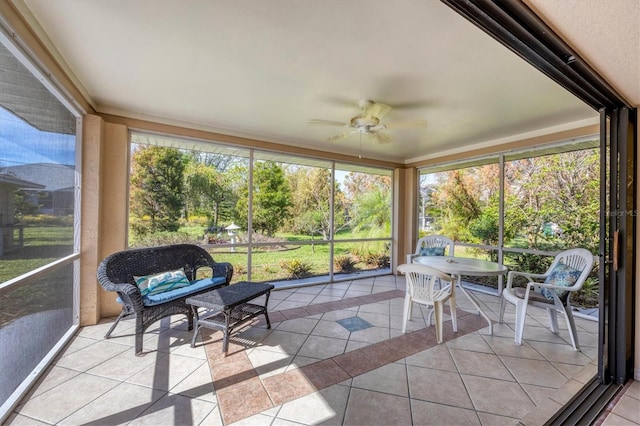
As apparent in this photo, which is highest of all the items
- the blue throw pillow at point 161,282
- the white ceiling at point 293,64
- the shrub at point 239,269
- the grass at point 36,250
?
the white ceiling at point 293,64

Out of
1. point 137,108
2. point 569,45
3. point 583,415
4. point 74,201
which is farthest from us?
point 137,108

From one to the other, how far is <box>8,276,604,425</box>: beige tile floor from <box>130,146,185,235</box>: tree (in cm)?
135

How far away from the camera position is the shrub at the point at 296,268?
4.93m

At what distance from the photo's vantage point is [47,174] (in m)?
2.25

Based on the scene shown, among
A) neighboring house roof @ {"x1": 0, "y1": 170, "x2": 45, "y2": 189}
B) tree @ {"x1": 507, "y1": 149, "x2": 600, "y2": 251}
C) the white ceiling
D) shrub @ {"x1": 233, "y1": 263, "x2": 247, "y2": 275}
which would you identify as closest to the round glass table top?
tree @ {"x1": 507, "y1": 149, "x2": 600, "y2": 251}

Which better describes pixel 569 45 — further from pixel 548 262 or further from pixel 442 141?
pixel 548 262

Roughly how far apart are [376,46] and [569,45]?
44.5 inches

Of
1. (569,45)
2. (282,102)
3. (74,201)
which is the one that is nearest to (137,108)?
(74,201)

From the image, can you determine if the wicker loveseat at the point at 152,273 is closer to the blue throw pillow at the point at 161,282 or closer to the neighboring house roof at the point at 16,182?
the blue throw pillow at the point at 161,282

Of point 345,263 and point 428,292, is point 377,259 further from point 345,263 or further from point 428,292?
point 428,292

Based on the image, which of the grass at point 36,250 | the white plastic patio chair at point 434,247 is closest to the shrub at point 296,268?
the white plastic patio chair at point 434,247

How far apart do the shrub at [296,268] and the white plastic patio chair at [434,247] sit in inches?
77.1

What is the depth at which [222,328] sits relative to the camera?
248cm

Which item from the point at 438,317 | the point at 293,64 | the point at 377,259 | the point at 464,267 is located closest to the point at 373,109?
the point at 293,64
